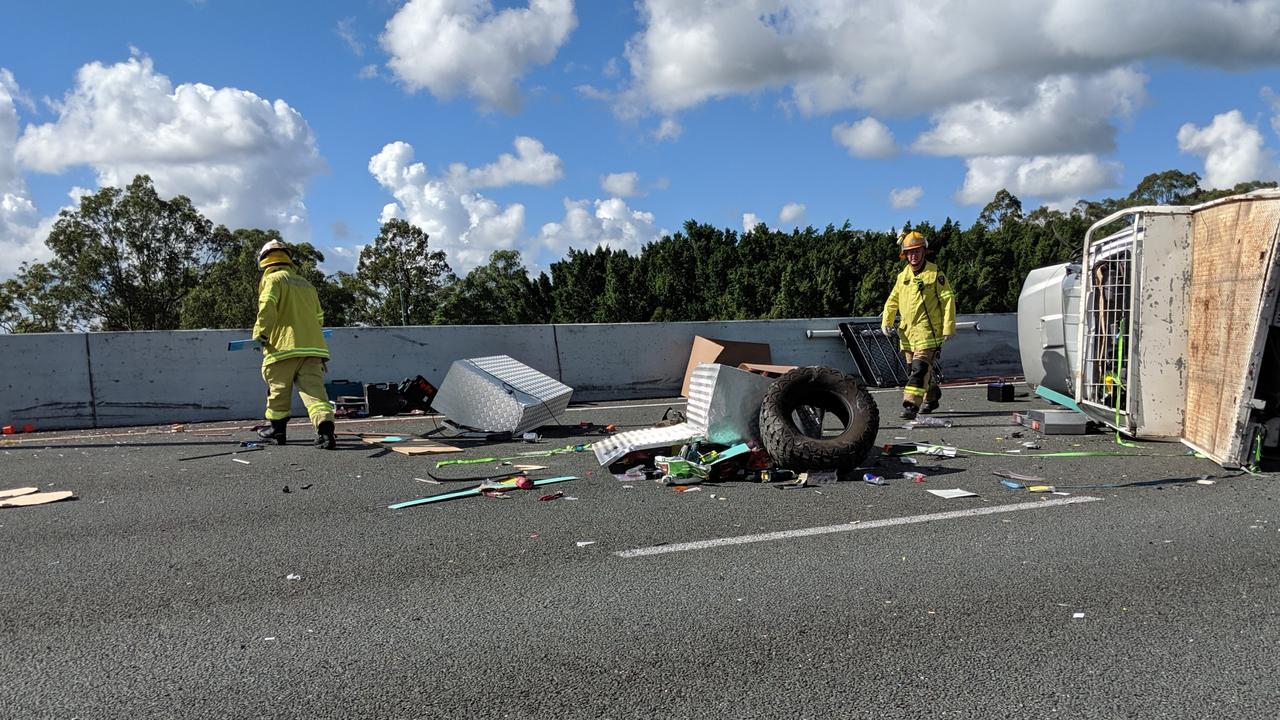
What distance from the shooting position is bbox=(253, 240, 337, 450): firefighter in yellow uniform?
7.82 metres

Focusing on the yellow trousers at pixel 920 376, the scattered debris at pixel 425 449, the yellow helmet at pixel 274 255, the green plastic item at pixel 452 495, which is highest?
the yellow helmet at pixel 274 255

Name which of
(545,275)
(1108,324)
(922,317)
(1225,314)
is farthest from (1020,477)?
(545,275)

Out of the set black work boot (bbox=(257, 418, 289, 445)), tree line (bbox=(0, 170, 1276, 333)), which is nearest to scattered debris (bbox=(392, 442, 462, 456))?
black work boot (bbox=(257, 418, 289, 445))

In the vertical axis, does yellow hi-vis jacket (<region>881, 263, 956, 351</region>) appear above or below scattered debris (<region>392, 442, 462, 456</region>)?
above

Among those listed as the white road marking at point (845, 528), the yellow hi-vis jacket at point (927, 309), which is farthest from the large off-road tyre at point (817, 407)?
the yellow hi-vis jacket at point (927, 309)

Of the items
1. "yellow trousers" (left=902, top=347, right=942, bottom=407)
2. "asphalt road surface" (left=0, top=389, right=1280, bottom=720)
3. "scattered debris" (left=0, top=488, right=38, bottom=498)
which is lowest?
"asphalt road surface" (left=0, top=389, right=1280, bottom=720)

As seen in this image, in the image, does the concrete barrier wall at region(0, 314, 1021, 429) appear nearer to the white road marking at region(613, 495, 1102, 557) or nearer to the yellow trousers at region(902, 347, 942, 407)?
the yellow trousers at region(902, 347, 942, 407)

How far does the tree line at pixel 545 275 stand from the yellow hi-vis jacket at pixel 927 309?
18788mm

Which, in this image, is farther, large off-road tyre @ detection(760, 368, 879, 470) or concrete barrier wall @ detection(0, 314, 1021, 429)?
concrete barrier wall @ detection(0, 314, 1021, 429)

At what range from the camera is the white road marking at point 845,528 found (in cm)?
438

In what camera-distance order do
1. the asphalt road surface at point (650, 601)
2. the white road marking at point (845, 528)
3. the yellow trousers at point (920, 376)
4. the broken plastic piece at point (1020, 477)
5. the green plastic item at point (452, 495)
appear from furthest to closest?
the yellow trousers at point (920, 376) → the broken plastic piece at point (1020, 477) → the green plastic item at point (452, 495) → the white road marking at point (845, 528) → the asphalt road surface at point (650, 601)

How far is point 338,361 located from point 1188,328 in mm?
9231

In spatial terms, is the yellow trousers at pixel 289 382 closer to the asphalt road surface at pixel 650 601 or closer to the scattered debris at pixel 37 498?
the asphalt road surface at pixel 650 601

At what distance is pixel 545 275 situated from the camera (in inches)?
1494
